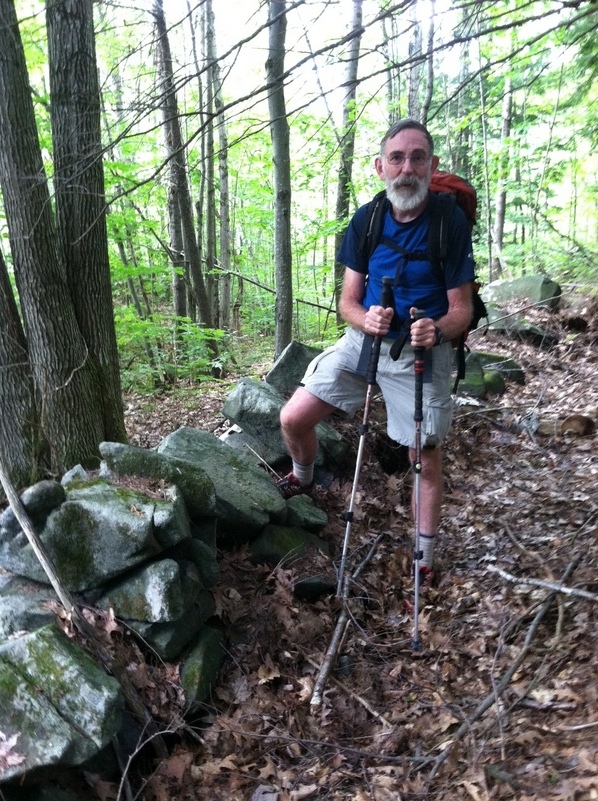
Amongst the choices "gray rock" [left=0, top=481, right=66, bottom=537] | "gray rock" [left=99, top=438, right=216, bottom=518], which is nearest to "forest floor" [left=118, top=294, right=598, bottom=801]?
"gray rock" [left=99, top=438, right=216, bottom=518]

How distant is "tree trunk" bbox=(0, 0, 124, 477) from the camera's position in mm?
4254

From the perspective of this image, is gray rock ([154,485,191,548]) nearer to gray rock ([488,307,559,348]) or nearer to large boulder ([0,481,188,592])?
large boulder ([0,481,188,592])

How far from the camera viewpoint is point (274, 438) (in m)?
5.48

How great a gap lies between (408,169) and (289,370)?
9.66 feet

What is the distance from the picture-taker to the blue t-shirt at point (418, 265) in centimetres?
387

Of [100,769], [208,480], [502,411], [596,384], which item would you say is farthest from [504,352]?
[100,769]

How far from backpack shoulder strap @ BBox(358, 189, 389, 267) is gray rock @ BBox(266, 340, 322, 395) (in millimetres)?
2333

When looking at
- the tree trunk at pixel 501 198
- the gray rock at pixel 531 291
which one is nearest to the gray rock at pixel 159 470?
the gray rock at pixel 531 291

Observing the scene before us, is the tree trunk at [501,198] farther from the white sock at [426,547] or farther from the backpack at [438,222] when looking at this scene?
the white sock at [426,547]

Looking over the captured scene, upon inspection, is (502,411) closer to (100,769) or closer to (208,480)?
(208,480)

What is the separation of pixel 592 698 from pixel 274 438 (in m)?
3.42

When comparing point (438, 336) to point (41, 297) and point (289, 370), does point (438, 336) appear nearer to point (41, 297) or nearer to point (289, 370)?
point (289, 370)

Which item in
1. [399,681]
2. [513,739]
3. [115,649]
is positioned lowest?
[399,681]

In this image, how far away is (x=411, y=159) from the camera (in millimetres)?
3848
